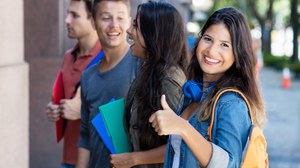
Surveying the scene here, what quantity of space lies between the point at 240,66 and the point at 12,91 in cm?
143

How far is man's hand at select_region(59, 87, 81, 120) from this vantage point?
445 centimetres

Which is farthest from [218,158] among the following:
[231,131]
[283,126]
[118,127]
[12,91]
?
[283,126]

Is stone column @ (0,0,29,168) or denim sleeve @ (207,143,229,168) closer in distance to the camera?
denim sleeve @ (207,143,229,168)

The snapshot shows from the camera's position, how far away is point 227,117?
253cm

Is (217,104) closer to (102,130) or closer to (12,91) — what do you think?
(102,130)

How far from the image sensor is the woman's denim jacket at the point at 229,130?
2.49 metres

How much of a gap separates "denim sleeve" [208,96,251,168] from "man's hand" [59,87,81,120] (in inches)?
80.3

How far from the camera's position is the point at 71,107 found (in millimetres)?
4441

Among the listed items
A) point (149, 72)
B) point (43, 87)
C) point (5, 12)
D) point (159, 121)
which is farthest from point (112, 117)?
point (43, 87)

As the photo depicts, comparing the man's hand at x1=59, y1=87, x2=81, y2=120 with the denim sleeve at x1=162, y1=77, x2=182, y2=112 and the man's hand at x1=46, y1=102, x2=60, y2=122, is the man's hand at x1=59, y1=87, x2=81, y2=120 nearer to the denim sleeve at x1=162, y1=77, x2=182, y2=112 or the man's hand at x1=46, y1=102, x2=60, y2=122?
the man's hand at x1=46, y1=102, x2=60, y2=122

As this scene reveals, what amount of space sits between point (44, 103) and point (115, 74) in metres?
3.34

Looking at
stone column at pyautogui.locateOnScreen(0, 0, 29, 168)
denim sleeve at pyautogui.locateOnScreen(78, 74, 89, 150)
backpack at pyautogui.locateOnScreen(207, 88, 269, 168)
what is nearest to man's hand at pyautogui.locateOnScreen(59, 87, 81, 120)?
denim sleeve at pyautogui.locateOnScreen(78, 74, 89, 150)

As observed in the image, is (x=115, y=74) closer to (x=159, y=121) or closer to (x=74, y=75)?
(x=74, y=75)

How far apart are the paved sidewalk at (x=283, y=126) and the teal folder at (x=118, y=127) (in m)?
6.88
